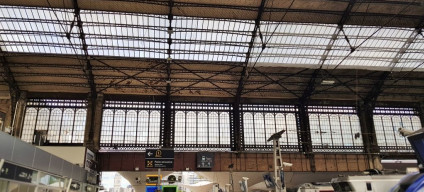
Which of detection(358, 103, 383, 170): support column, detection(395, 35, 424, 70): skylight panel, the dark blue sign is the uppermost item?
detection(395, 35, 424, 70): skylight panel

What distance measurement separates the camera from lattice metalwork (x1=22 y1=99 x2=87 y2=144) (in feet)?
124

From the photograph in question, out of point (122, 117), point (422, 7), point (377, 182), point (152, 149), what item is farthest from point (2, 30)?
point (422, 7)

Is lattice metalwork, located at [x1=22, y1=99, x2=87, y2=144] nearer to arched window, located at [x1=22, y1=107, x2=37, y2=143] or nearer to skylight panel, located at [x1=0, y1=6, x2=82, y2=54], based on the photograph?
arched window, located at [x1=22, y1=107, x2=37, y2=143]

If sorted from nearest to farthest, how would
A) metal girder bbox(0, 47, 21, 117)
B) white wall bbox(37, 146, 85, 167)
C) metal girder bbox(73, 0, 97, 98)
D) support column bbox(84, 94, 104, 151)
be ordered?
metal girder bbox(73, 0, 97, 98) → white wall bbox(37, 146, 85, 167) → metal girder bbox(0, 47, 21, 117) → support column bbox(84, 94, 104, 151)

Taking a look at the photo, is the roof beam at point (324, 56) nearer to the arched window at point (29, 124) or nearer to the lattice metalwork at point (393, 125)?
the lattice metalwork at point (393, 125)

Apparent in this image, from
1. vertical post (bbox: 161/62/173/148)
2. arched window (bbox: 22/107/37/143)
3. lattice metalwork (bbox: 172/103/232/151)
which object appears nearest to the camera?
arched window (bbox: 22/107/37/143)

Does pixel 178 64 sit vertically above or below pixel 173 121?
above

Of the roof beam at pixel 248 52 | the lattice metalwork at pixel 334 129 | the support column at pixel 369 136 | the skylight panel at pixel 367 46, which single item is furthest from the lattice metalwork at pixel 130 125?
the support column at pixel 369 136

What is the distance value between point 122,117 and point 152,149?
6.60 meters

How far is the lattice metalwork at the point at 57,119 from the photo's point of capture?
124 feet

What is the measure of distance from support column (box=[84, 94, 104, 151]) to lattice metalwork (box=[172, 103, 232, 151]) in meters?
8.34

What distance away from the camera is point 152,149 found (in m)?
35.6

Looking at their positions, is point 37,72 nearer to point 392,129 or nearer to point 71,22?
point 71,22

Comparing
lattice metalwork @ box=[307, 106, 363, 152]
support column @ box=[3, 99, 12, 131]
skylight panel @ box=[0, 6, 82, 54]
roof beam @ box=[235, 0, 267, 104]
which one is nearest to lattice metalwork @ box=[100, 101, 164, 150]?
skylight panel @ box=[0, 6, 82, 54]
